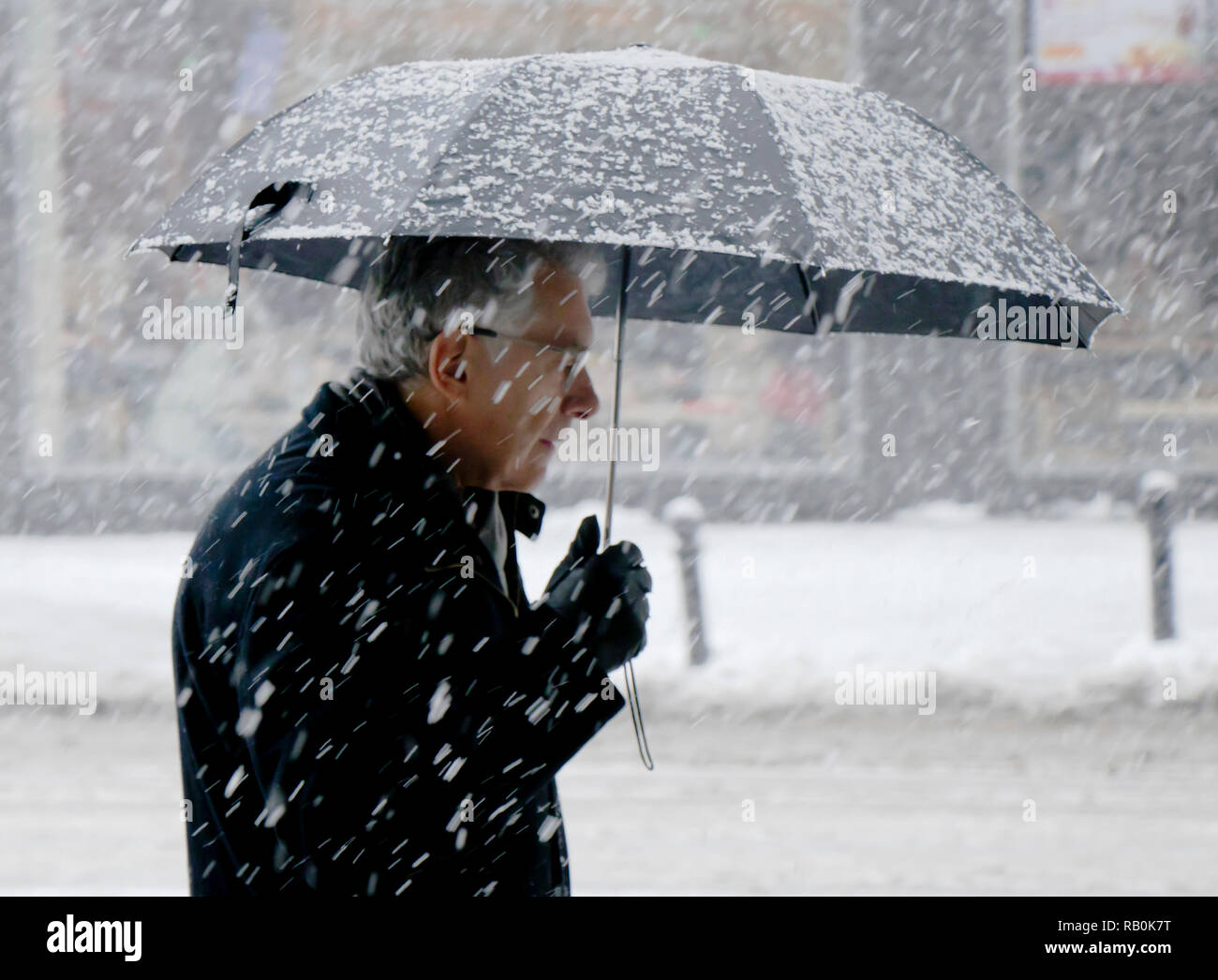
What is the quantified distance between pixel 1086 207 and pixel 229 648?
40.2 ft

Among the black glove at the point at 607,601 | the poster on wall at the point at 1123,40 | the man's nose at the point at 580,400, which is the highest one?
the man's nose at the point at 580,400

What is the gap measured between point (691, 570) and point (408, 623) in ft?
22.4

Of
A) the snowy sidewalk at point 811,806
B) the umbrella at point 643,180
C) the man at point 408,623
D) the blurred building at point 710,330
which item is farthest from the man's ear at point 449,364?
the blurred building at point 710,330

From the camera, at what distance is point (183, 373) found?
A: 12602 mm

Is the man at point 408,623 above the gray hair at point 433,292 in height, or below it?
below

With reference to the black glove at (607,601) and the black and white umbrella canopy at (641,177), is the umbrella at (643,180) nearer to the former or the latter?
the black and white umbrella canopy at (641,177)

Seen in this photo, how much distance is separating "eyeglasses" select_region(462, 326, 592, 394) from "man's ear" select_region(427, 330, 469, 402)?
3cm

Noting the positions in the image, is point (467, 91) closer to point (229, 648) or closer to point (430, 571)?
point (430, 571)

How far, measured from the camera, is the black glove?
2.09 meters

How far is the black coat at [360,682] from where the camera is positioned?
183 centimetres

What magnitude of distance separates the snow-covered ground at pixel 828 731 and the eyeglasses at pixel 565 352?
339cm

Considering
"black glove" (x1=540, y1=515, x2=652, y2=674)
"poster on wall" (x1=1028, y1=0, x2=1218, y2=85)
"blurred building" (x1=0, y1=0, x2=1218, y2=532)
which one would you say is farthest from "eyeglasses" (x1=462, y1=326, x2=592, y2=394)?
"poster on wall" (x1=1028, y1=0, x2=1218, y2=85)

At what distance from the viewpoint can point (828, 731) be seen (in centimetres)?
762
